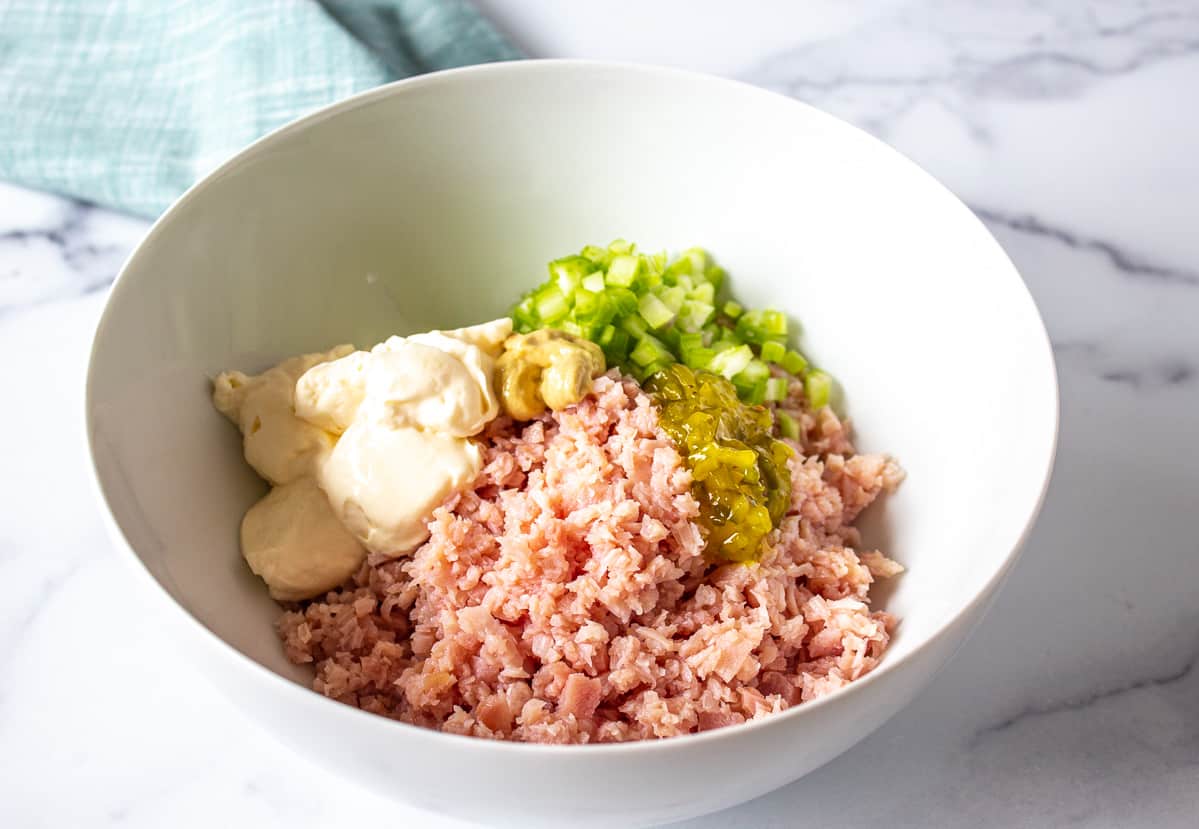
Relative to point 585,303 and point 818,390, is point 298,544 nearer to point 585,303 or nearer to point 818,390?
point 585,303

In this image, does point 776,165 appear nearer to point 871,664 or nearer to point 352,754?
point 871,664

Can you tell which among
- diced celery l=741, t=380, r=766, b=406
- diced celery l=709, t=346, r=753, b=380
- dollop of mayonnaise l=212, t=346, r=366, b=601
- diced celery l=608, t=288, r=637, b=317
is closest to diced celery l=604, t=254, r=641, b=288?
diced celery l=608, t=288, r=637, b=317

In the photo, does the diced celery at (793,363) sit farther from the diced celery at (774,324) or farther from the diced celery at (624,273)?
the diced celery at (624,273)

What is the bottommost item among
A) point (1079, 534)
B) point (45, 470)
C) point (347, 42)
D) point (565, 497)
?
point (45, 470)

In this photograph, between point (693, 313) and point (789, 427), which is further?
point (693, 313)

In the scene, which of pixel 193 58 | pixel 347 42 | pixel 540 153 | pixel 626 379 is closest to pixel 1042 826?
pixel 626 379

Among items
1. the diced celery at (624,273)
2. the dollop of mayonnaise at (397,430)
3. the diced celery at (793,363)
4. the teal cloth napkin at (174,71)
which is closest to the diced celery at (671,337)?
the diced celery at (624,273)

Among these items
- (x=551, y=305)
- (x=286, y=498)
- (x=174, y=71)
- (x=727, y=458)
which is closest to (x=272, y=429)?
(x=286, y=498)
